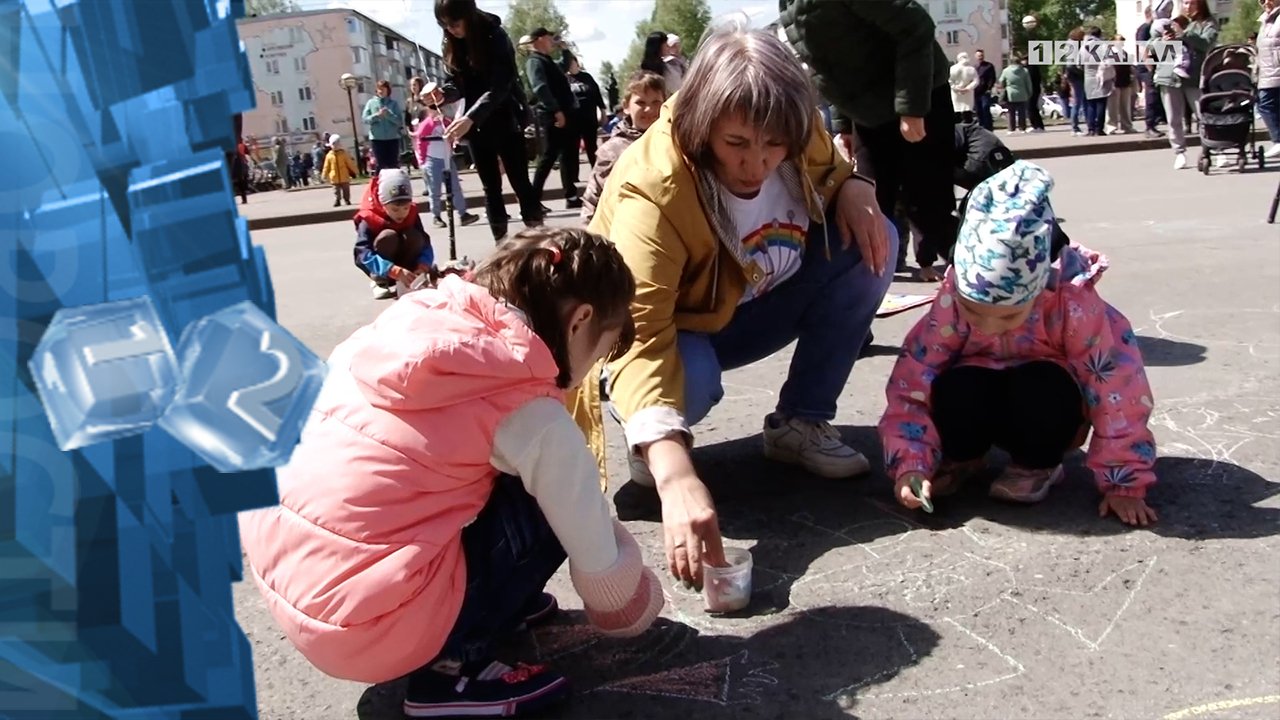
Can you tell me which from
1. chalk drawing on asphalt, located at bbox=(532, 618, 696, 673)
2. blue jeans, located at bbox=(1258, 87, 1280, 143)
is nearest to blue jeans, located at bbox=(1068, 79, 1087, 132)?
blue jeans, located at bbox=(1258, 87, 1280, 143)

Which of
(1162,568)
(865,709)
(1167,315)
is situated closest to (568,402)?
(865,709)

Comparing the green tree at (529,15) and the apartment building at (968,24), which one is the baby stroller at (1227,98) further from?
the apartment building at (968,24)

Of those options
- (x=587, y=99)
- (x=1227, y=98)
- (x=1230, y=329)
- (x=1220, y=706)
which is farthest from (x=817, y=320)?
(x=587, y=99)

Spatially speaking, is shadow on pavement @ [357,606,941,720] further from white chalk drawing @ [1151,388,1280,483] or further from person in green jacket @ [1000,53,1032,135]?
person in green jacket @ [1000,53,1032,135]

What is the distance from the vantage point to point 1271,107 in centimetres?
909

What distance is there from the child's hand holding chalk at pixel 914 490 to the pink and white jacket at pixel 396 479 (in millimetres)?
906

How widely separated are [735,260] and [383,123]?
941cm

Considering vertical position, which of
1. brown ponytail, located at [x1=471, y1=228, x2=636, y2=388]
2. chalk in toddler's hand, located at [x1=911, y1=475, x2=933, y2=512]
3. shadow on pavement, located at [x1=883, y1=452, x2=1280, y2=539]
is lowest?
shadow on pavement, located at [x1=883, y1=452, x2=1280, y2=539]

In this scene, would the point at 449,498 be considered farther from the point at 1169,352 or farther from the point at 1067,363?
the point at 1169,352

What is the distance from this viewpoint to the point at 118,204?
1021mm

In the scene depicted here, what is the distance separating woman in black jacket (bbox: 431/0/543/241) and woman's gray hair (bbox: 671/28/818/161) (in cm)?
309

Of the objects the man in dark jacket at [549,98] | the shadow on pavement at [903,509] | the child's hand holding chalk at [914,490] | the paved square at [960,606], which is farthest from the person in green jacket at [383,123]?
the child's hand holding chalk at [914,490]

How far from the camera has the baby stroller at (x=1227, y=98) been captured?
28.3 ft

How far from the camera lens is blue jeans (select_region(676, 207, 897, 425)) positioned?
2785 mm
